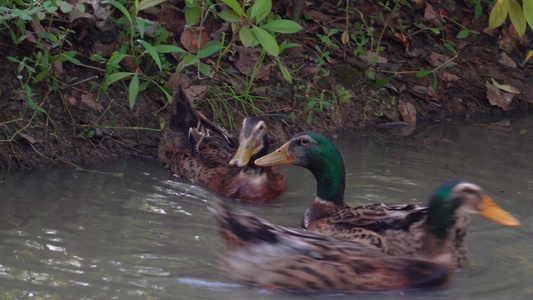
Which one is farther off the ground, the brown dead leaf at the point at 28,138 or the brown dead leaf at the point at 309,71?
the brown dead leaf at the point at 309,71

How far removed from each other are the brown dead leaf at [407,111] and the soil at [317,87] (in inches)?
0.5

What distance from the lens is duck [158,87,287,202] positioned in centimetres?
627

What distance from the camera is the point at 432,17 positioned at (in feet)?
31.5

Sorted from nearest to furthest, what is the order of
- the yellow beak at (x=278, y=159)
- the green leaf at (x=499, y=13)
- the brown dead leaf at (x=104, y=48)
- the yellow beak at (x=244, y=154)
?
1. the green leaf at (x=499, y=13)
2. the yellow beak at (x=278, y=159)
3. the yellow beak at (x=244, y=154)
4. the brown dead leaf at (x=104, y=48)

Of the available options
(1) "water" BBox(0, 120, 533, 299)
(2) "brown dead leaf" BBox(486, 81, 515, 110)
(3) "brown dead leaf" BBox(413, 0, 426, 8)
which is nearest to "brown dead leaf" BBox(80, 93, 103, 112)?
(1) "water" BBox(0, 120, 533, 299)

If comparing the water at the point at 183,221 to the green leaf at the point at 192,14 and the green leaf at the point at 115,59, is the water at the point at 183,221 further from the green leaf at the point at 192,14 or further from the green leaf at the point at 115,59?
the green leaf at the point at 192,14

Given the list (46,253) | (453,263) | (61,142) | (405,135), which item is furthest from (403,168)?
(46,253)

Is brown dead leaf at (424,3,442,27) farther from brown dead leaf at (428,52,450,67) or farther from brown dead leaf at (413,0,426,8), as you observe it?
brown dead leaf at (428,52,450,67)

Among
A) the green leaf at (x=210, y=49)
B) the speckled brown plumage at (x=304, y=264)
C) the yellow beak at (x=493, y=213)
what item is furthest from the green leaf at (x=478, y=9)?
the speckled brown plumage at (x=304, y=264)

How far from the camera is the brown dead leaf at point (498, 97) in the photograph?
9352mm

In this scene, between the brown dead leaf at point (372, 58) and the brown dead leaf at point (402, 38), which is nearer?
the brown dead leaf at point (372, 58)

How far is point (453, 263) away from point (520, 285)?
1.29ft

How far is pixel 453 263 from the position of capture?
14.4 ft

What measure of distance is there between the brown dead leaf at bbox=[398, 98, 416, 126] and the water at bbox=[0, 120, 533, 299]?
2.07 feet
